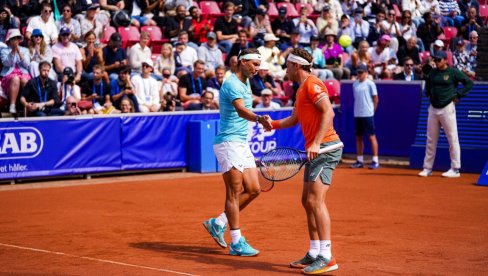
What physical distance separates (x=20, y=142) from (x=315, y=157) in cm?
850

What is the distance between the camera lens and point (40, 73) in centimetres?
1725

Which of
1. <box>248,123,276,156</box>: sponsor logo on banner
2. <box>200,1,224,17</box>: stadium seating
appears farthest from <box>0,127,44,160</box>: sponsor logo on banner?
<box>200,1,224,17</box>: stadium seating

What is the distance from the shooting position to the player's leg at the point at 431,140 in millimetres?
17578

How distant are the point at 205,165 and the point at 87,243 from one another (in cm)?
772

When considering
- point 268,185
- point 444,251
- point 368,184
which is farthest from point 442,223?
point 368,184

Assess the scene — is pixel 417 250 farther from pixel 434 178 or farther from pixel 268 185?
pixel 434 178

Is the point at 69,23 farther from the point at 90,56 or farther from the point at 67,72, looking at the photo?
the point at 67,72

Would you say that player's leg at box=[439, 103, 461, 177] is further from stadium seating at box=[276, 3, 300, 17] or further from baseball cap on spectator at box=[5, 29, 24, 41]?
stadium seating at box=[276, 3, 300, 17]

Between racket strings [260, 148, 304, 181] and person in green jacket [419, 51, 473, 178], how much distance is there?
8103mm

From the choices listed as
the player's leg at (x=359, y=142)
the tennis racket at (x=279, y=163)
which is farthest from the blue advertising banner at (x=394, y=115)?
the tennis racket at (x=279, y=163)

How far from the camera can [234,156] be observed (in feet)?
33.0

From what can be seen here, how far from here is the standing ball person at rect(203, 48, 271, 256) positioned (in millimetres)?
9938

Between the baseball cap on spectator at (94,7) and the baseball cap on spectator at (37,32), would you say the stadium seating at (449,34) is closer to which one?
the baseball cap on spectator at (94,7)

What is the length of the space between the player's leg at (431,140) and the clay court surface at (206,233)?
595 millimetres
